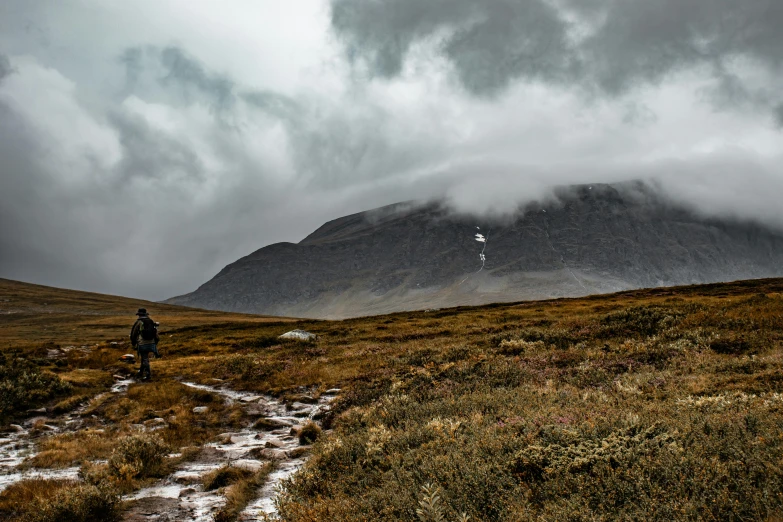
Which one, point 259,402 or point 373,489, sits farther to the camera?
point 259,402

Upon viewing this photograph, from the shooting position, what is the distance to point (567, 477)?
711cm

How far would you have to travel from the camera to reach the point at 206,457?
13.0 m

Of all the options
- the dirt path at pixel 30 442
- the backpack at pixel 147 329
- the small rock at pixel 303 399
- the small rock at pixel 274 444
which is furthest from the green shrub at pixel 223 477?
the backpack at pixel 147 329

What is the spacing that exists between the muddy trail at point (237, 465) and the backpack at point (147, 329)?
10407 millimetres

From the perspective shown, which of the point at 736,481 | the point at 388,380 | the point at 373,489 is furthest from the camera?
the point at 388,380

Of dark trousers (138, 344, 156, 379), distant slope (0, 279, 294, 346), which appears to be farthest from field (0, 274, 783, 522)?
distant slope (0, 279, 294, 346)

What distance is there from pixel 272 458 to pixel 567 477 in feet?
27.5

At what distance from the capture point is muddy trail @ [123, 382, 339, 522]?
9.05 m

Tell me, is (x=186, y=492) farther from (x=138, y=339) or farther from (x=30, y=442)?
(x=138, y=339)

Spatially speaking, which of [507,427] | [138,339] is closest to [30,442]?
[138,339]

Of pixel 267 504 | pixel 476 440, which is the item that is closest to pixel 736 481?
pixel 476 440

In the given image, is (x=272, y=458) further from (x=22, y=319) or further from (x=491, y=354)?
(x=22, y=319)

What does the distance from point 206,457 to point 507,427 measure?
863 cm

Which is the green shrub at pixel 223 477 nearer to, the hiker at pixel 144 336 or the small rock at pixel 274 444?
the small rock at pixel 274 444
